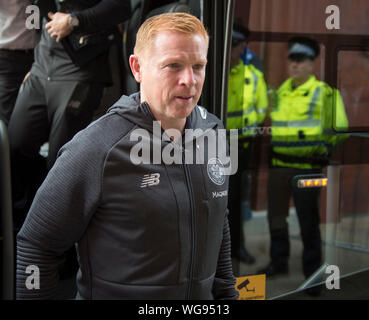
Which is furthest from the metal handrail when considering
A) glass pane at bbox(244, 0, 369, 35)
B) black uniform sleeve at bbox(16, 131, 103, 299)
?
glass pane at bbox(244, 0, 369, 35)

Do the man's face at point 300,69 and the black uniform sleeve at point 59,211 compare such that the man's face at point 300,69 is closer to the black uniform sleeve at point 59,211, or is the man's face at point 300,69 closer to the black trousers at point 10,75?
the black trousers at point 10,75

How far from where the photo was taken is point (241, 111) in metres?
2.48

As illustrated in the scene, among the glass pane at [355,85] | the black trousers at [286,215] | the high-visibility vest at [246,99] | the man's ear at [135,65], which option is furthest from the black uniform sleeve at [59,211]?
the glass pane at [355,85]

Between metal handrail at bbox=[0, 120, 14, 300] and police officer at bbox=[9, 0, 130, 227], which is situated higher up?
police officer at bbox=[9, 0, 130, 227]

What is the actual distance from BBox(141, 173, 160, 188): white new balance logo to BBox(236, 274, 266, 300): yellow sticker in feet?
4.14

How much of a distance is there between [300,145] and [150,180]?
1.40 m

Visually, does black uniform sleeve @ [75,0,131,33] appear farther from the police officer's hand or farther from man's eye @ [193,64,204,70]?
man's eye @ [193,64,204,70]

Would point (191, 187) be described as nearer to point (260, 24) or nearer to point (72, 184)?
point (72, 184)

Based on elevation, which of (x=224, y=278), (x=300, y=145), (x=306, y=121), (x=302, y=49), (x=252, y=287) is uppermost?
(x=302, y=49)

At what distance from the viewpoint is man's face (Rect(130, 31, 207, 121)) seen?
1356mm

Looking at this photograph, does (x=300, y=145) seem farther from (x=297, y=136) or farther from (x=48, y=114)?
(x=48, y=114)

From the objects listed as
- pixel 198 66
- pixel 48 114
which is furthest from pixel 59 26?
pixel 198 66

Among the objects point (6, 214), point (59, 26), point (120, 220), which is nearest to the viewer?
point (6, 214)
